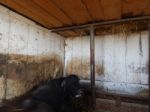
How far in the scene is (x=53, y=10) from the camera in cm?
167

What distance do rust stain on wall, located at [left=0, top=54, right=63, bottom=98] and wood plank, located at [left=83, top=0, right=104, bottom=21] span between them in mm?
990

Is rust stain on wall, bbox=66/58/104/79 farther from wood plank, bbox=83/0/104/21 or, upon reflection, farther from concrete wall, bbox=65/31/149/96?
wood plank, bbox=83/0/104/21

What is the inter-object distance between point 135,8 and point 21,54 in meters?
1.45

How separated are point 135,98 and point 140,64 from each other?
0.56m

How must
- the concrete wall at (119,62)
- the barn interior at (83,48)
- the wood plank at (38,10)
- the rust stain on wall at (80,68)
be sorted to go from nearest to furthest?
1. the wood plank at (38,10)
2. the barn interior at (83,48)
3. the concrete wall at (119,62)
4. the rust stain on wall at (80,68)

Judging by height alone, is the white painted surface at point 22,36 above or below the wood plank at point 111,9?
below

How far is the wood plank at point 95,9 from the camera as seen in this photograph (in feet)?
4.81

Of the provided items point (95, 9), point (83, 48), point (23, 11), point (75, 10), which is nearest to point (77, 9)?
point (75, 10)

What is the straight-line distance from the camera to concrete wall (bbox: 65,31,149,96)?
2.38m

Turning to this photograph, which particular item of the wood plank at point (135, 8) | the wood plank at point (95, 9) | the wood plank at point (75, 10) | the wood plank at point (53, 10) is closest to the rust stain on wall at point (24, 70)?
the wood plank at point (53, 10)

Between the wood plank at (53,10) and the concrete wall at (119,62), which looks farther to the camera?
the concrete wall at (119,62)

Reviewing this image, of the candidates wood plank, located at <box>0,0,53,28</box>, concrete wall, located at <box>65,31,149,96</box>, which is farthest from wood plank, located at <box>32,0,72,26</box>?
concrete wall, located at <box>65,31,149,96</box>

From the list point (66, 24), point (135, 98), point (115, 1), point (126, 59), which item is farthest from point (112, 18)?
point (135, 98)

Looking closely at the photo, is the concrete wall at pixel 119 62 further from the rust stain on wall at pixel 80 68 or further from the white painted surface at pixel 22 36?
the white painted surface at pixel 22 36
